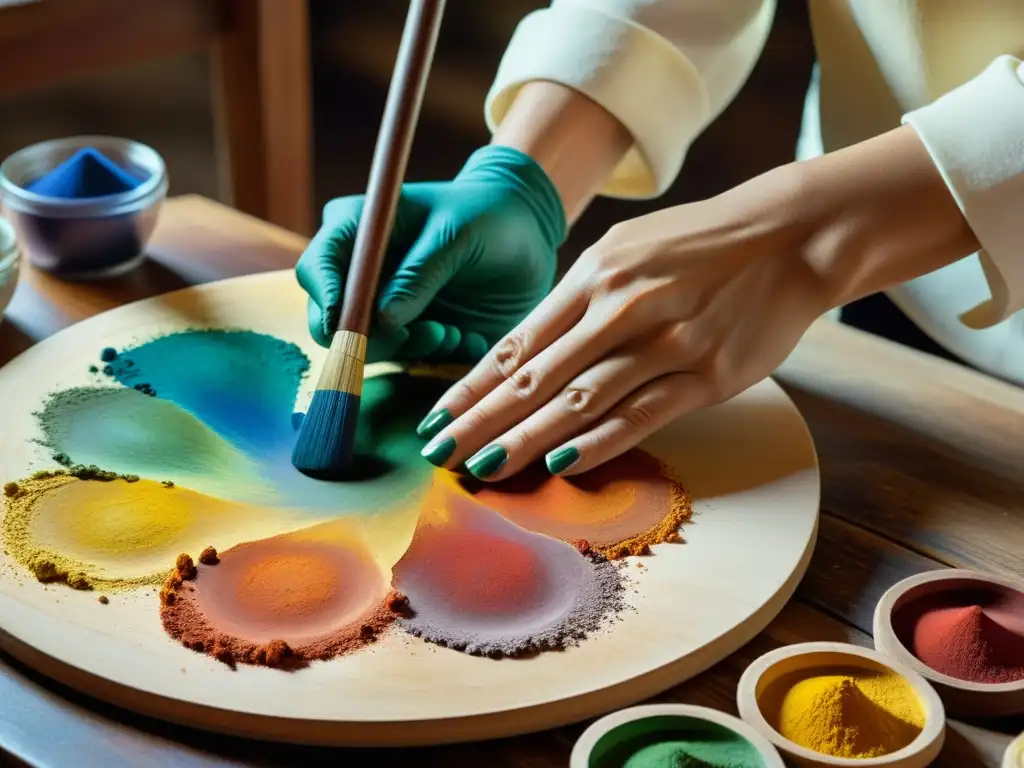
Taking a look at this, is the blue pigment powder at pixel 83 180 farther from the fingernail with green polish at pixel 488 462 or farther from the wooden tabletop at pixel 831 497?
the fingernail with green polish at pixel 488 462

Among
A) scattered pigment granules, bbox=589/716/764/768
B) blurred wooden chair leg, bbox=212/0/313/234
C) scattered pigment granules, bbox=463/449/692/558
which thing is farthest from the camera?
blurred wooden chair leg, bbox=212/0/313/234

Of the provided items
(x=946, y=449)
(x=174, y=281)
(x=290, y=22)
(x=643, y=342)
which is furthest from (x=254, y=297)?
(x=290, y=22)

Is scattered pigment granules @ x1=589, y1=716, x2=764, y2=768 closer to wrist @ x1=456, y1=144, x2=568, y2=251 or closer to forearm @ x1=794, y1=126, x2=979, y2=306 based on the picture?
forearm @ x1=794, y1=126, x2=979, y2=306

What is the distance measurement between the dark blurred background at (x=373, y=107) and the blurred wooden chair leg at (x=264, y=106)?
45 centimetres

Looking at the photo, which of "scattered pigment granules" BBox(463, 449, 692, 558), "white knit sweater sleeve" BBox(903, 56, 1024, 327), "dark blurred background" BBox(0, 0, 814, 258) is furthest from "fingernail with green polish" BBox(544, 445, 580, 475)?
"dark blurred background" BBox(0, 0, 814, 258)

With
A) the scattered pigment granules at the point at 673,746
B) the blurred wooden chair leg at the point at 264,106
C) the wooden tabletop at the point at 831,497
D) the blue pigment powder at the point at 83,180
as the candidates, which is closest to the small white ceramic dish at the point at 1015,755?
the wooden tabletop at the point at 831,497

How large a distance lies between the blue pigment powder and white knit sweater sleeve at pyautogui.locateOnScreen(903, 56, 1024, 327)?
81 cm

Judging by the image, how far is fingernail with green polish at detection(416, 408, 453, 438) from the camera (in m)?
1.00

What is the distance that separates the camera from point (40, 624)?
0.78 metres

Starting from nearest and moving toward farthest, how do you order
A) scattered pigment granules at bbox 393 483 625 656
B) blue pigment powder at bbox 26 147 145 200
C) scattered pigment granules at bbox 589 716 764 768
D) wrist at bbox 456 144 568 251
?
scattered pigment granules at bbox 589 716 764 768, scattered pigment granules at bbox 393 483 625 656, wrist at bbox 456 144 568 251, blue pigment powder at bbox 26 147 145 200

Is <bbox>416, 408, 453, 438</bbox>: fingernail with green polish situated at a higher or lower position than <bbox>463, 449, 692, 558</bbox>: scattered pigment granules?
lower

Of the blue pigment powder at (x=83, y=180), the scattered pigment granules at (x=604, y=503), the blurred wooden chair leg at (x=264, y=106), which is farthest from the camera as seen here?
the blurred wooden chair leg at (x=264, y=106)

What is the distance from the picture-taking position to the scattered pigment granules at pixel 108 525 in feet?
2.73

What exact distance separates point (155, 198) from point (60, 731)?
0.70 metres
